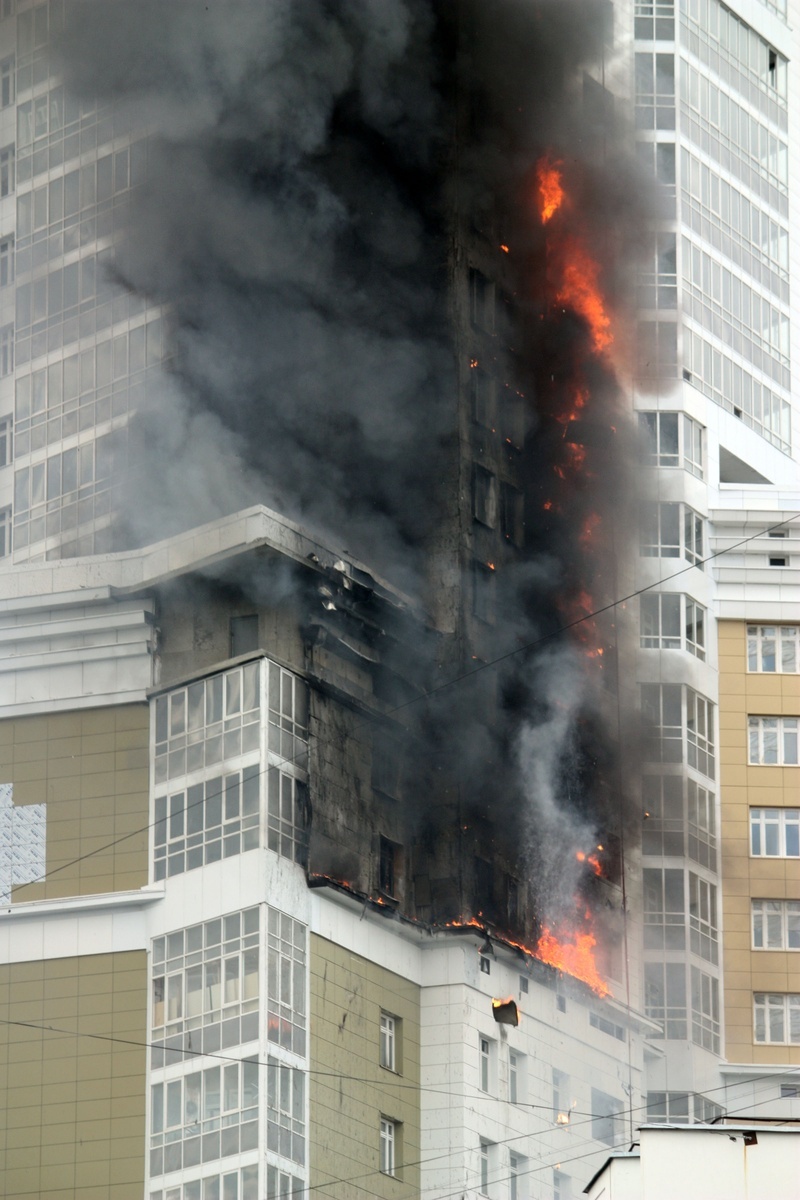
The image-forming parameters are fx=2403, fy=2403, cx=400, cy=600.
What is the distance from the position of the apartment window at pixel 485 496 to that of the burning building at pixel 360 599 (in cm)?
25

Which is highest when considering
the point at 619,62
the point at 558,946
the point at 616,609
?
the point at 619,62

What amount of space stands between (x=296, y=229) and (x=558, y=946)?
22057 mm

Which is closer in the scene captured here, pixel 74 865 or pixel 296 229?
pixel 74 865

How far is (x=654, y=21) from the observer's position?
7950 cm

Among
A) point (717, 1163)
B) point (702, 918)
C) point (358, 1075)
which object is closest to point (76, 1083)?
point (358, 1075)

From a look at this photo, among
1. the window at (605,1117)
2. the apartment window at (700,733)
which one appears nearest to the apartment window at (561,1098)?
the window at (605,1117)

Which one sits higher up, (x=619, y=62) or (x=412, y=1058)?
(x=619, y=62)

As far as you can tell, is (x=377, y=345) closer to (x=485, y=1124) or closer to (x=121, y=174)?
(x=121, y=174)

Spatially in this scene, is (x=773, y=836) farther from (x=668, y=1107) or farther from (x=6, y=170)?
(x=6, y=170)

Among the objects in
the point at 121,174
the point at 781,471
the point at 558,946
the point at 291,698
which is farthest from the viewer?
the point at 781,471

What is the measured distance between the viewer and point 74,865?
59.9m

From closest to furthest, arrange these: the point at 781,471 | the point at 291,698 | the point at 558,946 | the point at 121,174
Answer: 1. the point at 291,698
2. the point at 558,946
3. the point at 121,174
4. the point at 781,471

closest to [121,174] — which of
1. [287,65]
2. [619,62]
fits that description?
[287,65]

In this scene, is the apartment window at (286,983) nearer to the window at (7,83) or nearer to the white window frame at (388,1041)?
the white window frame at (388,1041)
